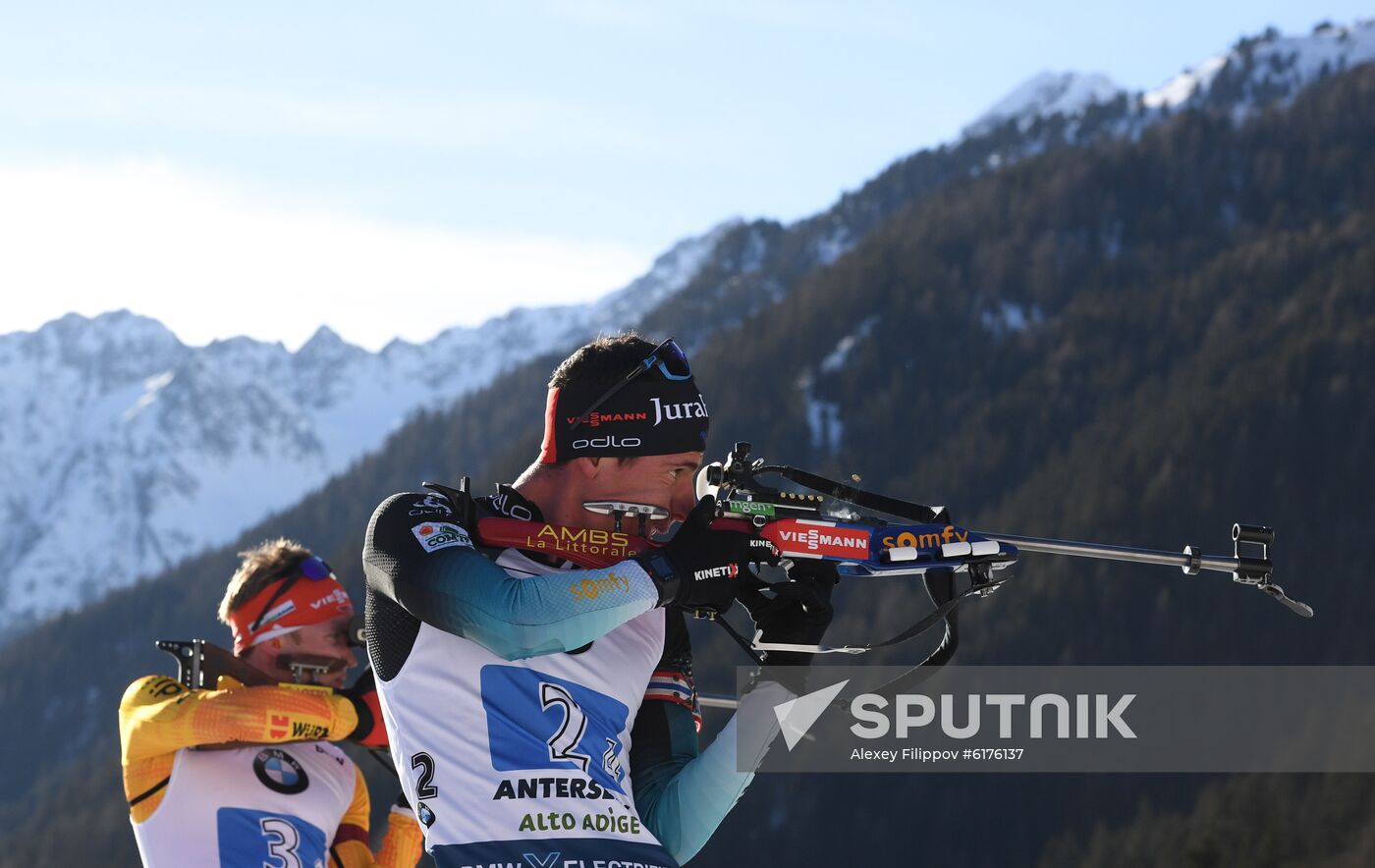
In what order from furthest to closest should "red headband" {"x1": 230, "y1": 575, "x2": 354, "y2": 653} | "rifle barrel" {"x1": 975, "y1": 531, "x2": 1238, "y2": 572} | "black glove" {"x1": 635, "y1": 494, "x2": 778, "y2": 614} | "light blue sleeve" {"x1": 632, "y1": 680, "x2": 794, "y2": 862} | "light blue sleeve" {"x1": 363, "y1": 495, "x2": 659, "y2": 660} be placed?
"red headband" {"x1": 230, "y1": 575, "x2": 354, "y2": 653}
"rifle barrel" {"x1": 975, "y1": 531, "x2": 1238, "y2": 572}
"light blue sleeve" {"x1": 632, "y1": 680, "x2": 794, "y2": 862}
"black glove" {"x1": 635, "y1": 494, "x2": 778, "y2": 614}
"light blue sleeve" {"x1": 363, "y1": 495, "x2": 659, "y2": 660}

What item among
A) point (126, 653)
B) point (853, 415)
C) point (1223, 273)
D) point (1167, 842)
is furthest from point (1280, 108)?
point (126, 653)

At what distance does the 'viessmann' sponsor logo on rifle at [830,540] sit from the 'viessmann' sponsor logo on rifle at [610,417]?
0.54m

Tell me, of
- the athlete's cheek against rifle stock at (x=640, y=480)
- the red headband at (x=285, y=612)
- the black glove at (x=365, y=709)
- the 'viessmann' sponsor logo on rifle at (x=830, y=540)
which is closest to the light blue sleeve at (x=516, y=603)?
the athlete's cheek against rifle stock at (x=640, y=480)

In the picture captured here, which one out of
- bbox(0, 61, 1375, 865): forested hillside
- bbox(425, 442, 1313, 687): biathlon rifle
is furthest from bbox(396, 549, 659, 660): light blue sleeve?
bbox(0, 61, 1375, 865): forested hillside

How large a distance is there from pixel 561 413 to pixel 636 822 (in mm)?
1195

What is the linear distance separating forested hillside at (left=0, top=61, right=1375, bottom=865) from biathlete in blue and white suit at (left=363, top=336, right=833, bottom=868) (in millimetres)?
66372

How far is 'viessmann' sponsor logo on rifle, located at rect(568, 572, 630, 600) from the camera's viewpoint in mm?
4094

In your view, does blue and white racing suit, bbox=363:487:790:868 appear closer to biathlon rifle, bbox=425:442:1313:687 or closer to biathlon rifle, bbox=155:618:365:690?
biathlon rifle, bbox=425:442:1313:687

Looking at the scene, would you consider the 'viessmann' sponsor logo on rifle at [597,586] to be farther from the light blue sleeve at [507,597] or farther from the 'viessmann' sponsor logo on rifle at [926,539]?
the 'viessmann' sponsor logo on rifle at [926,539]

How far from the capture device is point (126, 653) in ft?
604

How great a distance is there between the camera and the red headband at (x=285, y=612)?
6801 millimetres

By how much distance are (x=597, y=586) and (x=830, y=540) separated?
906mm

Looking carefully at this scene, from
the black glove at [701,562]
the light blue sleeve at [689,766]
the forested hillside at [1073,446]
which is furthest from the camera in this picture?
the forested hillside at [1073,446]

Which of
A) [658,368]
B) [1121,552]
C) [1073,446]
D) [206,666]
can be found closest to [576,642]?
[658,368]
